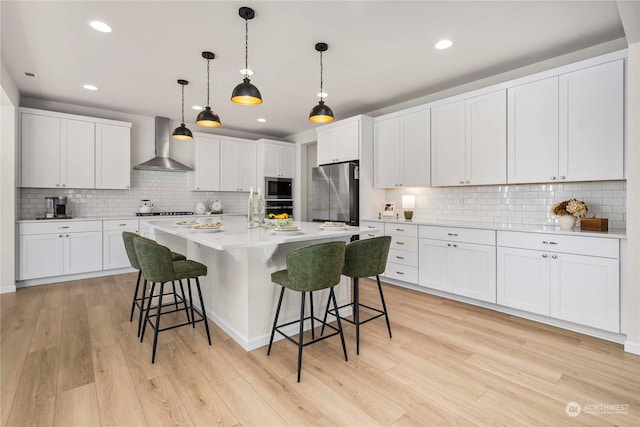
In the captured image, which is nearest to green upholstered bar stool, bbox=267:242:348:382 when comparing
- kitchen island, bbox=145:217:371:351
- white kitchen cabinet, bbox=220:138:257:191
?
kitchen island, bbox=145:217:371:351

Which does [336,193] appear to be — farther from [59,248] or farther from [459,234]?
[59,248]

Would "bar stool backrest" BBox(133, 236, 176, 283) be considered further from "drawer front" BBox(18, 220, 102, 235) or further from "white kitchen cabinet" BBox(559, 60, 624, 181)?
"white kitchen cabinet" BBox(559, 60, 624, 181)

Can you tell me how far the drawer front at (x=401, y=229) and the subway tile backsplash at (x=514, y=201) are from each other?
1.87 feet

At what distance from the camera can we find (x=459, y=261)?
12.1ft

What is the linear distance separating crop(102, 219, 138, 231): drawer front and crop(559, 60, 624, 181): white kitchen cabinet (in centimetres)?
577

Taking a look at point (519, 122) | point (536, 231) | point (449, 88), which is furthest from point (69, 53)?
point (536, 231)

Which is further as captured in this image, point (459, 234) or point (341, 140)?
point (341, 140)

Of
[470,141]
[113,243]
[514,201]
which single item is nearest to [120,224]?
[113,243]

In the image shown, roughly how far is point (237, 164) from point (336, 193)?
2435 mm

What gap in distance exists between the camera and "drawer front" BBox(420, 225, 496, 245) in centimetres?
342

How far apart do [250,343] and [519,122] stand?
3461mm

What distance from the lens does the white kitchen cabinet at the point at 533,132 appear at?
3.16 metres

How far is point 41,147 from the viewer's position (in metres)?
4.56

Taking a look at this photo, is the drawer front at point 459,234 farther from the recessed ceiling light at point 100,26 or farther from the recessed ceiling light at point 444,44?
the recessed ceiling light at point 100,26
